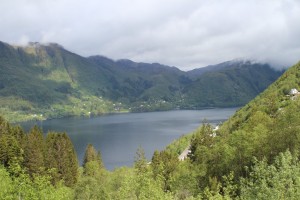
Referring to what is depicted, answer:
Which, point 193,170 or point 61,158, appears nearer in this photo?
point 193,170

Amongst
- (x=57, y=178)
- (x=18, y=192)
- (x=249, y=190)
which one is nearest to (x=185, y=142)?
(x=57, y=178)

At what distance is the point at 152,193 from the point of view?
3067 centimetres

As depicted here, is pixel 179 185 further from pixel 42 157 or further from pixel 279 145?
pixel 42 157

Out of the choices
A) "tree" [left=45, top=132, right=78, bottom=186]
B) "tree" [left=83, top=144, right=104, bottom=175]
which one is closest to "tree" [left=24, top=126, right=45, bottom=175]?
"tree" [left=45, top=132, right=78, bottom=186]

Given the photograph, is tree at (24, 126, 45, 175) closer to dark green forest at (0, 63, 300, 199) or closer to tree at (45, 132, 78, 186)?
dark green forest at (0, 63, 300, 199)

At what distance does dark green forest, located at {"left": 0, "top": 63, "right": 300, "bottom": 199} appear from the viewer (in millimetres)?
27281

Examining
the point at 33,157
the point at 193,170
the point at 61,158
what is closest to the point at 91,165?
the point at 61,158

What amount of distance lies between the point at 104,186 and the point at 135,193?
36904 millimetres

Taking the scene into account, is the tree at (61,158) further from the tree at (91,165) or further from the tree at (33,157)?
the tree at (91,165)

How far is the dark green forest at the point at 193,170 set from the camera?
89.5 feet

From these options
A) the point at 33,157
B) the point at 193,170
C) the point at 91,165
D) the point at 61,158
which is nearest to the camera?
the point at 193,170

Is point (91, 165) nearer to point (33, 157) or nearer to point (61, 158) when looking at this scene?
point (61, 158)

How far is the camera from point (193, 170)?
210 feet

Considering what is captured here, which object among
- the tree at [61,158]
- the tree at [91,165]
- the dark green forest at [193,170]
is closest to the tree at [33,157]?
the dark green forest at [193,170]
